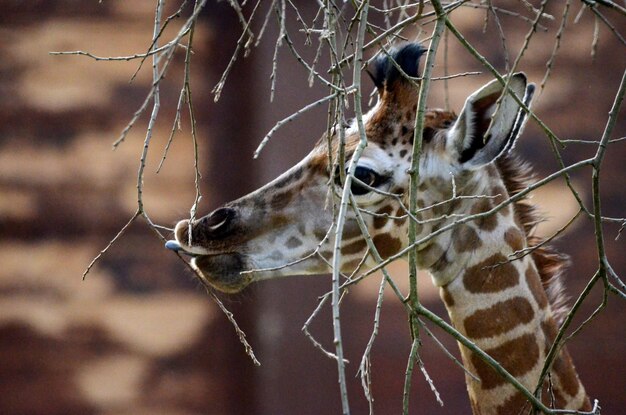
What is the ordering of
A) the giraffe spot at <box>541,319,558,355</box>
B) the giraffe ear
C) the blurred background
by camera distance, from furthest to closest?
1. the blurred background
2. the giraffe spot at <box>541,319,558,355</box>
3. the giraffe ear

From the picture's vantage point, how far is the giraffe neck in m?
2.34

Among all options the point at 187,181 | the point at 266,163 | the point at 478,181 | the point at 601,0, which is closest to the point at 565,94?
the point at 266,163

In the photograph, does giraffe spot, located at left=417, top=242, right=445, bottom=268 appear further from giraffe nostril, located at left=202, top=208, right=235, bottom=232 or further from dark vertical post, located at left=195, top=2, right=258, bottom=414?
dark vertical post, located at left=195, top=2, right=258, bottom=414

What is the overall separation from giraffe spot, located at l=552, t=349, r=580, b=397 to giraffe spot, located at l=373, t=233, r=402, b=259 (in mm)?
479

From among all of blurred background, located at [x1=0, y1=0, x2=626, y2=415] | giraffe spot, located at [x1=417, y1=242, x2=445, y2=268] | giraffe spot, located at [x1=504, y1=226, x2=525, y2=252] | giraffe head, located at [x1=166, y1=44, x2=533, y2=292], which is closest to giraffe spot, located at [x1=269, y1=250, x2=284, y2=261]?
giraffe head, located at [x1=166, y1=44, x2=533, y2=292]

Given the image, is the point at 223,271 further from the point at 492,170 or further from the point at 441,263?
the point at 492,170

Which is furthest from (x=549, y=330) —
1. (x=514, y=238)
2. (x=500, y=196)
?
(x=500, y=196)

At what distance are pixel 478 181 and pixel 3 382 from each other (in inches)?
129

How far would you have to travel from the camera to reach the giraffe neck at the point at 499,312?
234 centimetres

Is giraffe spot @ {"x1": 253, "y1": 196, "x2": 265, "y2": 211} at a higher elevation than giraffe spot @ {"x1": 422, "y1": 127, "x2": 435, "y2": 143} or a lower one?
lower

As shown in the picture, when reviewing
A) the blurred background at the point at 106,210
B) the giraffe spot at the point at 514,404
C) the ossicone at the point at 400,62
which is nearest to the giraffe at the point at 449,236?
the giraffe spot at the point at 514,404

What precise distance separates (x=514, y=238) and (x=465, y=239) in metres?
0.13

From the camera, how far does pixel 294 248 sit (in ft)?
8.14

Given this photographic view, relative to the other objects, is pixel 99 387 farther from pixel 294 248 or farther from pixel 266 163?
pixel 294 248
